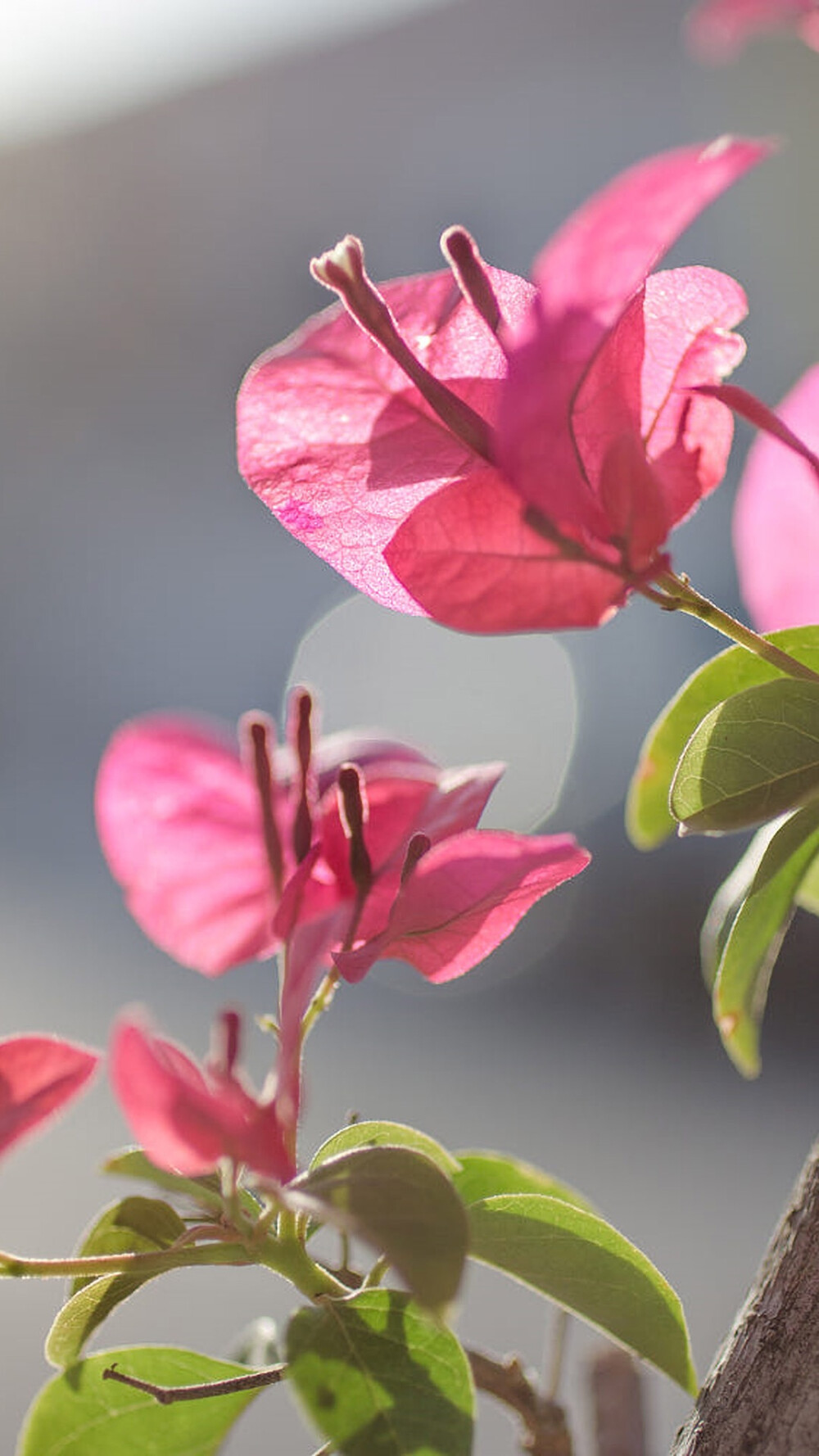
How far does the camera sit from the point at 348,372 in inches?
11.8

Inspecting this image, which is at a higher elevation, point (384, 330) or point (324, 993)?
point (384, 330)

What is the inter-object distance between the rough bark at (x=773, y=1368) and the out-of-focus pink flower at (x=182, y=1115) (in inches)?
5.4

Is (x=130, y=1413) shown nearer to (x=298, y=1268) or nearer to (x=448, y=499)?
(x=298, y=1268)

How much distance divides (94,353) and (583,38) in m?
2.05

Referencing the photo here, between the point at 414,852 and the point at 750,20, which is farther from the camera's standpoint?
the point at 750,20

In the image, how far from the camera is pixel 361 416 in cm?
30

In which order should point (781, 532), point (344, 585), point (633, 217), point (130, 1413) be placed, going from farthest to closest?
1. point (344, 585)
2. point (781, 532)
3. point (130, 1413)
4. point (633, 217)

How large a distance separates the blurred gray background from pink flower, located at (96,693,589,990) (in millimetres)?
2326

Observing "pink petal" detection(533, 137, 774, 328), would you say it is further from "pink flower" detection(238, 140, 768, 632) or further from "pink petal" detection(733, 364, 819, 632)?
"pink petal" detection(733, 364, 819, 632)

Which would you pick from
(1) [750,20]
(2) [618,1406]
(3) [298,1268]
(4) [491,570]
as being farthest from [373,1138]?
(1) [750,20]

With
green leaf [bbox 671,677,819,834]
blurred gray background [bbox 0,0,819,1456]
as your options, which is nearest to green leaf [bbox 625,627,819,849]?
green leaf [bbox 671,677,819,834]

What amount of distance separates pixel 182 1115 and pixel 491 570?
129mm

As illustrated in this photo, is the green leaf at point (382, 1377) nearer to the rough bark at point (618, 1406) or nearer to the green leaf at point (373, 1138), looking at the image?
the green leaf at point (373, 1138)

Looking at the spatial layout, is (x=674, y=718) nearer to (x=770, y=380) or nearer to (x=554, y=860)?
(x=554, y=860)
